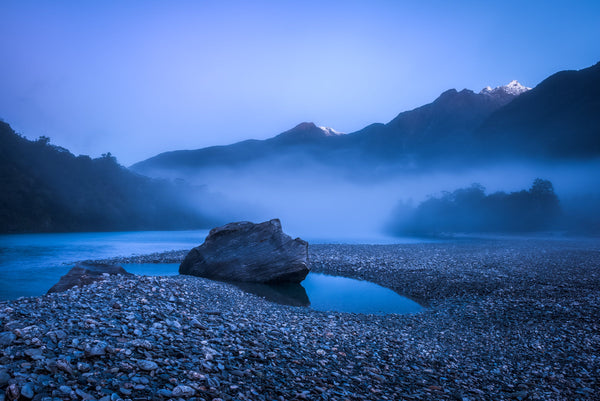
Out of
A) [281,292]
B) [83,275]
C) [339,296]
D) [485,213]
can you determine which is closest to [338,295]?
[339,296]

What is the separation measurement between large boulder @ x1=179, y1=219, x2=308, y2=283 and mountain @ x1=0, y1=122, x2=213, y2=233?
61.7 meters

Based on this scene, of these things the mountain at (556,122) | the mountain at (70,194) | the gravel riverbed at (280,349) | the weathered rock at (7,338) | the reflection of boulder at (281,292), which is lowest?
the reflection of boulder at (281,292)

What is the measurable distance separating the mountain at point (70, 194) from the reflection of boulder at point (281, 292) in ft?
213

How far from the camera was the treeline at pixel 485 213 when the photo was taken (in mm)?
66500

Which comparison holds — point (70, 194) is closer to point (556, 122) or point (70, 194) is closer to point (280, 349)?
point (280, 349)

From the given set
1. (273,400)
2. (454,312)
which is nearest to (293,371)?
(273,400)

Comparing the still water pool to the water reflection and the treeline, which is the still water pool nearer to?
the water reflection

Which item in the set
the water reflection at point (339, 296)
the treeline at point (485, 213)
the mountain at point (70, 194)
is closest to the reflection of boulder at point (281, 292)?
the water reflection at point (339, 296)

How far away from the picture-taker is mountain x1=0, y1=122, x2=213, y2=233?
61.5 m

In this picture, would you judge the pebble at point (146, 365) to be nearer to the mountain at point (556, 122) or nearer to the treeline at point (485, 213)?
the treeline at point (485, 213)

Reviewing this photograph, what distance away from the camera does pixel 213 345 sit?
19.1 feet

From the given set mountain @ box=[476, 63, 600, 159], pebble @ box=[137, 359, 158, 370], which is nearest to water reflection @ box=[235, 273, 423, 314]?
pebble @ box=[137, 359, 158, 370]

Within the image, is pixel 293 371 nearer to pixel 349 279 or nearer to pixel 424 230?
pixel 349 279

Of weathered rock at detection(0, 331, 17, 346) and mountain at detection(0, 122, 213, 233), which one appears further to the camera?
mountain at detection(0, 122, 213, 233)
